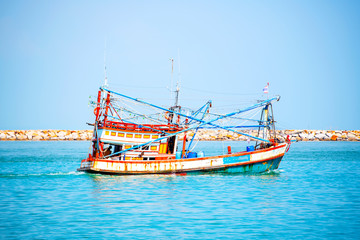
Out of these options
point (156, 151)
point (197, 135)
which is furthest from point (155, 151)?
point (197, 135)

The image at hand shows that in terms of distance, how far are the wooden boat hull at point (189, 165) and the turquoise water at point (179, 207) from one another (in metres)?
0.67

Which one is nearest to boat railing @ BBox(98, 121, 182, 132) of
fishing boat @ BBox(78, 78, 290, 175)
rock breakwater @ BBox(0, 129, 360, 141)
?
fishing boat @ BBox(78, 78, 290, 175)

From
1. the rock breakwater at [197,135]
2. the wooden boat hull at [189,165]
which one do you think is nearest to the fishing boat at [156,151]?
the wooden boat hull at [189,165]

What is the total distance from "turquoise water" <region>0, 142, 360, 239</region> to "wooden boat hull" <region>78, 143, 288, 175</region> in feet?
2.19

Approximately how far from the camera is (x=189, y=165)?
3178cm

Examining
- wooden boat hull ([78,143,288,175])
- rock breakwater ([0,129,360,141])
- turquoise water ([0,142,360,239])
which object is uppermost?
rock breakwater ([0,129,360,141])

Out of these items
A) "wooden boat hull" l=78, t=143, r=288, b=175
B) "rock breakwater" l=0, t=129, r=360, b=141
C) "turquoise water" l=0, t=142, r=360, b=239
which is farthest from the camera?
"rock breakwater" l=0, t=129, r=360, b=141

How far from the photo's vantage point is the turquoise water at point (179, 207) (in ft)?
54.3

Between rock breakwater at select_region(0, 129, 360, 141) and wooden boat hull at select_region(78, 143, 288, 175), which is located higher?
rock breakwater at select_region(0, 129, 360, 141)

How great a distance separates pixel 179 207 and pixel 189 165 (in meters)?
10.8

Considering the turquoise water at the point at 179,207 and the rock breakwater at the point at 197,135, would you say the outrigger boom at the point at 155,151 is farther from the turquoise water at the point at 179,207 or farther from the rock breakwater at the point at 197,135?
the rock breakwater at the point at 197,135

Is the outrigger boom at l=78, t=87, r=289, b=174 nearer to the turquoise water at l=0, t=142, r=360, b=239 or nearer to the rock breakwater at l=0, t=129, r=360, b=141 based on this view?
the turquoise water at l=0, t=142, r=360, b=239

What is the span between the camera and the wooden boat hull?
3136 cm

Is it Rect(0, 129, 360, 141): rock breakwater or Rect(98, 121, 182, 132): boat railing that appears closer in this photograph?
Rect(98, 121, 182, 132): boat railing
